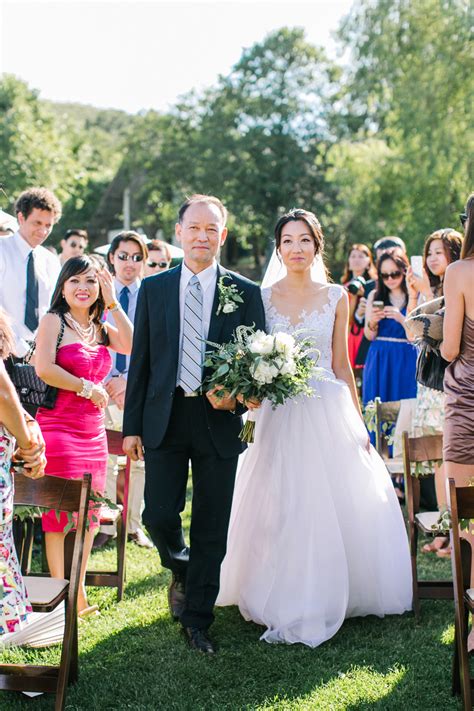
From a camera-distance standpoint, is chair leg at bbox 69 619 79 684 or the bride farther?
the bride

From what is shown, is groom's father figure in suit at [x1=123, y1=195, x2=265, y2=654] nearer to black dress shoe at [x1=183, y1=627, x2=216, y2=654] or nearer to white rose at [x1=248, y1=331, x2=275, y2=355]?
black dress shoe at [x1=183, y1=627, x2=216, y2=654]

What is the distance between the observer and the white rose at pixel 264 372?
407 cm

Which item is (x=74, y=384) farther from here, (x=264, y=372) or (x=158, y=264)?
(x=158, y=264)

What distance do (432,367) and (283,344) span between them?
1024 mm

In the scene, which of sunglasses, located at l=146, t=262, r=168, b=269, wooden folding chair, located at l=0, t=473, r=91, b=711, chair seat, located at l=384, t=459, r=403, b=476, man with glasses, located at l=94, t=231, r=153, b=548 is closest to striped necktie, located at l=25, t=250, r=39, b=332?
man with glasses, located at l=94, t=231, r=153, b=548

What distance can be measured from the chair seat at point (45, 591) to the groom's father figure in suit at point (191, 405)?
37.1 inches

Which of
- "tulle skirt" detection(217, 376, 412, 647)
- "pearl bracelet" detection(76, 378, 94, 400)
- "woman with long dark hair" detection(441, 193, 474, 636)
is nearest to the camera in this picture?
"woman with long dark hair" detection(441, 193, 474, 636)

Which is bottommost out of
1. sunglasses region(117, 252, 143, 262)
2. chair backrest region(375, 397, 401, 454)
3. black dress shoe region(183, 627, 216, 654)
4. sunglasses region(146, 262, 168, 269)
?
black dress shoe region(183, 627, 216, 654)

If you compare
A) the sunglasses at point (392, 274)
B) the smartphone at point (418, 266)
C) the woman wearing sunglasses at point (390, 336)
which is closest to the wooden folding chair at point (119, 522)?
the smartphone at point (418, 266)

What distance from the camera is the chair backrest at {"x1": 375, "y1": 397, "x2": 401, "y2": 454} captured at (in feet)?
21.0

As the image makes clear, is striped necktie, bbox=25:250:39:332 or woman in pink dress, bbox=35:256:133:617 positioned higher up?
striped necktie, bbox=25:250:39:332

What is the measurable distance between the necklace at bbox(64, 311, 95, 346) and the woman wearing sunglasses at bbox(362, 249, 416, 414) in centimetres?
327

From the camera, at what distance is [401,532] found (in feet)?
16.8

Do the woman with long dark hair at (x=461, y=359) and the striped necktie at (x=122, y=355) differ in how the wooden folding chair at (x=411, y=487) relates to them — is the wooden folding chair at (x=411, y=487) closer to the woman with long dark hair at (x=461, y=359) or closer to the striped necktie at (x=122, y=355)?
the woman with long dark hair at (x=461, y=359)
